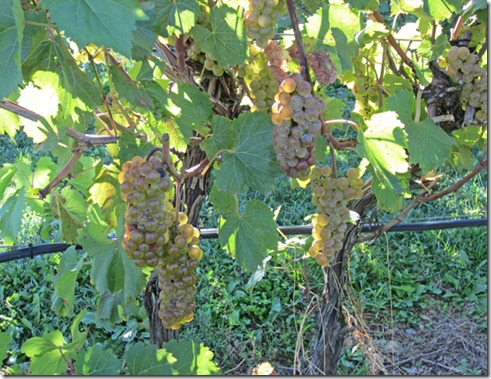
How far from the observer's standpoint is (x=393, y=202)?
144 cm

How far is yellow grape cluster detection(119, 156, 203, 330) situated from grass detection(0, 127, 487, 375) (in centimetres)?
141

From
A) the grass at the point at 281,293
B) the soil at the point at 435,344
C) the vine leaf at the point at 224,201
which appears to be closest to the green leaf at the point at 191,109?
the vine leaf at the point at 224,201

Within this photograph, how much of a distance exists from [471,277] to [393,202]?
1947 mm

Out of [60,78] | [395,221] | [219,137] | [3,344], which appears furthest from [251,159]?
[395,221]

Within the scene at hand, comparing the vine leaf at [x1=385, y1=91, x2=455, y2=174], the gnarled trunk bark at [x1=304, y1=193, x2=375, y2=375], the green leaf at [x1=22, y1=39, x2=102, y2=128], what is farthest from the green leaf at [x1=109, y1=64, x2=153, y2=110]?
the gnarled trunk bark at [x1=304, y1=193, x2=375, y2=375]

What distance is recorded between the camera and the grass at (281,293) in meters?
2.81

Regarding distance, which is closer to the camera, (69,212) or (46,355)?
(46,355)

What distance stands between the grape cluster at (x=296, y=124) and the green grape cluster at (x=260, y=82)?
0.24 metres

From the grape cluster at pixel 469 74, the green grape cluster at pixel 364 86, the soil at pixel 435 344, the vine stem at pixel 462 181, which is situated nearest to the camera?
the grape cluster at pixel 469 74

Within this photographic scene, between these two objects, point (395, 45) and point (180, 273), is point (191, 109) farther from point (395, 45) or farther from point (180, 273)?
point (395, 45)

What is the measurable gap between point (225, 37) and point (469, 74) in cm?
58

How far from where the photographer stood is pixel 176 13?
126 centimetres

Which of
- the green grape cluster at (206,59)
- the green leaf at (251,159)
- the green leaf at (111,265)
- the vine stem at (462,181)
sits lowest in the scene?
the vine stem at (462,181)

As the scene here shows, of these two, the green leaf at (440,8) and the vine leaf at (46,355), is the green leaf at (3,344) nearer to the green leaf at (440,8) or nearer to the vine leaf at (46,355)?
the vine leaf at (46,355)
